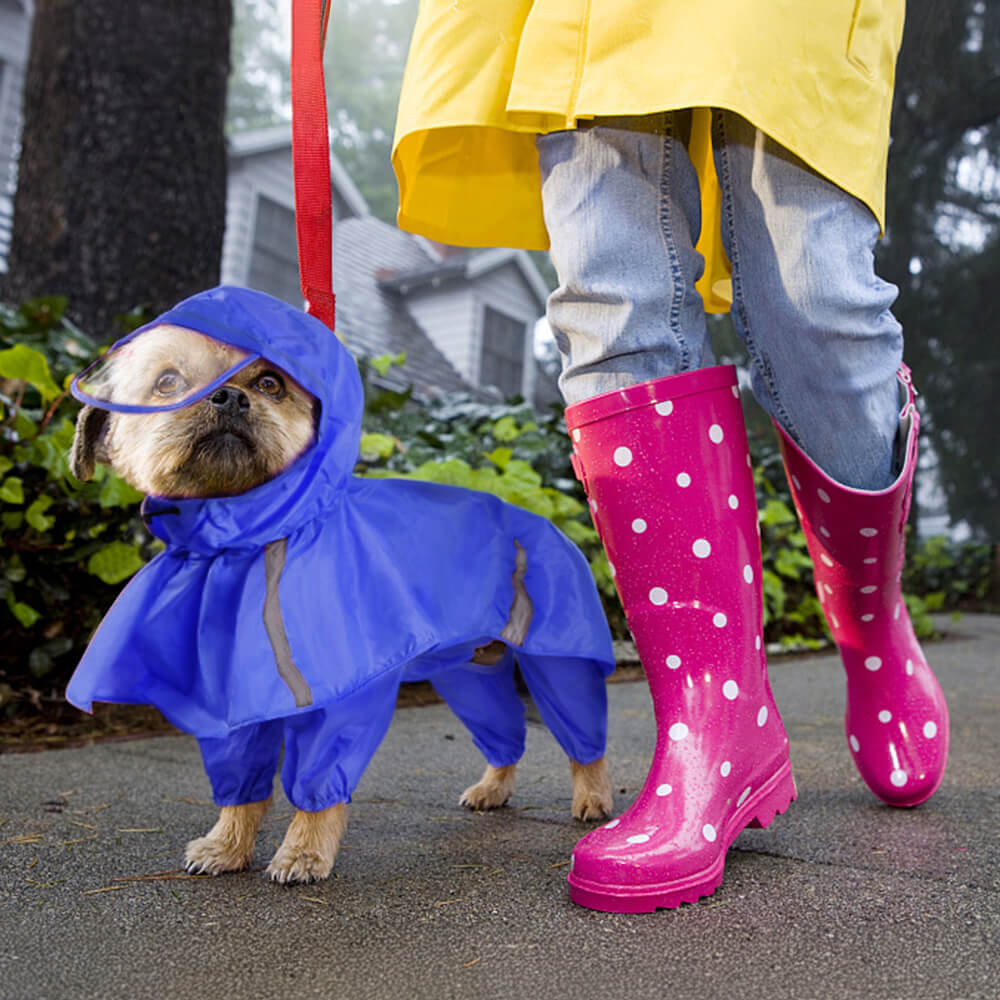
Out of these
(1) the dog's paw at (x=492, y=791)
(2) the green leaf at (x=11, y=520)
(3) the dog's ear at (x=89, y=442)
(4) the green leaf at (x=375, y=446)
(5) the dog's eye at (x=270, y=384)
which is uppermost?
(5) the dog's eye at (x=270, y=384)

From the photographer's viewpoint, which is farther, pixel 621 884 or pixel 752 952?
pixel 621 884

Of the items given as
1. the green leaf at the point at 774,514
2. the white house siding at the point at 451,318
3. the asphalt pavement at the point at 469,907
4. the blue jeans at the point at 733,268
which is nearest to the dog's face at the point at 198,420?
the blue jeans at the point at 733,268

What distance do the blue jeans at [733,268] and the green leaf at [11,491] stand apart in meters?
1.62

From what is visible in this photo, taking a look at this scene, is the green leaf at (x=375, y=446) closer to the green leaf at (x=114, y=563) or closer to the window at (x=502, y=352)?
the green leaf at (x=114, y=563)

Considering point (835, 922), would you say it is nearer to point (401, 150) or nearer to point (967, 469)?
point (401, 150)

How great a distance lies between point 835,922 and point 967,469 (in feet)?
31.2

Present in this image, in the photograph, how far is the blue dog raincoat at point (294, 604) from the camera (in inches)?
56.6

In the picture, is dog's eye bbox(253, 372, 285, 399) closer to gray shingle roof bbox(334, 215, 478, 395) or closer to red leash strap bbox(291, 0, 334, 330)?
red leash strap bbox(291, 0, 334, 330)

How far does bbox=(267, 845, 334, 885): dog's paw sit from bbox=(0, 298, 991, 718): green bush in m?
1.33

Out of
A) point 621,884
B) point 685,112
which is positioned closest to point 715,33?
point 685,112

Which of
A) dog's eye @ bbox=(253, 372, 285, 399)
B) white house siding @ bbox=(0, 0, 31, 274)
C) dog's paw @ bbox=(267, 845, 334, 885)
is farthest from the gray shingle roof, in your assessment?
dog's paw @ bbox=(267, 845, 334, 885)

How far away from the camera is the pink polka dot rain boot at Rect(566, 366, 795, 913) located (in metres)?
1.45

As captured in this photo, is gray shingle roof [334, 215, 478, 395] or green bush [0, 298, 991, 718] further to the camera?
gray shingle roof [334, 215, 478, 395]

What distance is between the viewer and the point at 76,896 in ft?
4.45
